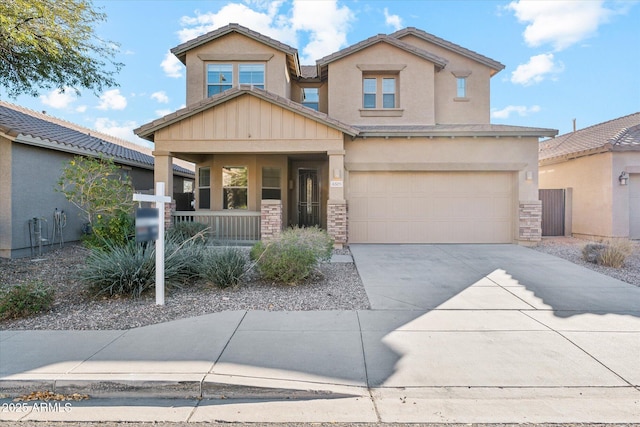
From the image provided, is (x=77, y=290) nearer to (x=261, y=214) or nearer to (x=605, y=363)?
(x=261, y=214)

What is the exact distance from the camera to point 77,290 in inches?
278

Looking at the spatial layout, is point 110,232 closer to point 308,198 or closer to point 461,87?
point 308,198

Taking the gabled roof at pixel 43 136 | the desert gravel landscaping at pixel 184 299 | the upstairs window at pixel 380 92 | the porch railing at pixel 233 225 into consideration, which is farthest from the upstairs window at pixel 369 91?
the gabled roof at pixel 43 136

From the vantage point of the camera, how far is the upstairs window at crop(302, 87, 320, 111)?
16203 millimetres

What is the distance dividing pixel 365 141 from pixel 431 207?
123 inches

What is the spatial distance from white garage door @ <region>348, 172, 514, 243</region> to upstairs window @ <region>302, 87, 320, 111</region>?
5100 millimetres

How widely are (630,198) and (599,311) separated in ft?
35.0

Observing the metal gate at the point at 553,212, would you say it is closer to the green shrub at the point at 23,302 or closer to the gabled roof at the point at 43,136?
the gabled roof at the point at 43,136

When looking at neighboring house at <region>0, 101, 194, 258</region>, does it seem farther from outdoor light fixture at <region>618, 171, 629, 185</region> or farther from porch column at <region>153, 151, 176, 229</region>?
outdoor light fixture at <region>618, 171, 629, 185</region>

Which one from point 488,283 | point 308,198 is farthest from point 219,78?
point 488,283

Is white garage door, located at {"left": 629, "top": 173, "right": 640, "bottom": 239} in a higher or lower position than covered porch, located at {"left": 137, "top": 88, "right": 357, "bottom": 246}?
lower

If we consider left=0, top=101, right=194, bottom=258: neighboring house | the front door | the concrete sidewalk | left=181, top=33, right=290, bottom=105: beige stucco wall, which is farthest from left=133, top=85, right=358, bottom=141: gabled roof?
the concrete sidewalk

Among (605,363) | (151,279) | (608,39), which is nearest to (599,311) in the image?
(605,363)

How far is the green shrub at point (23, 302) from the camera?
566 cm
